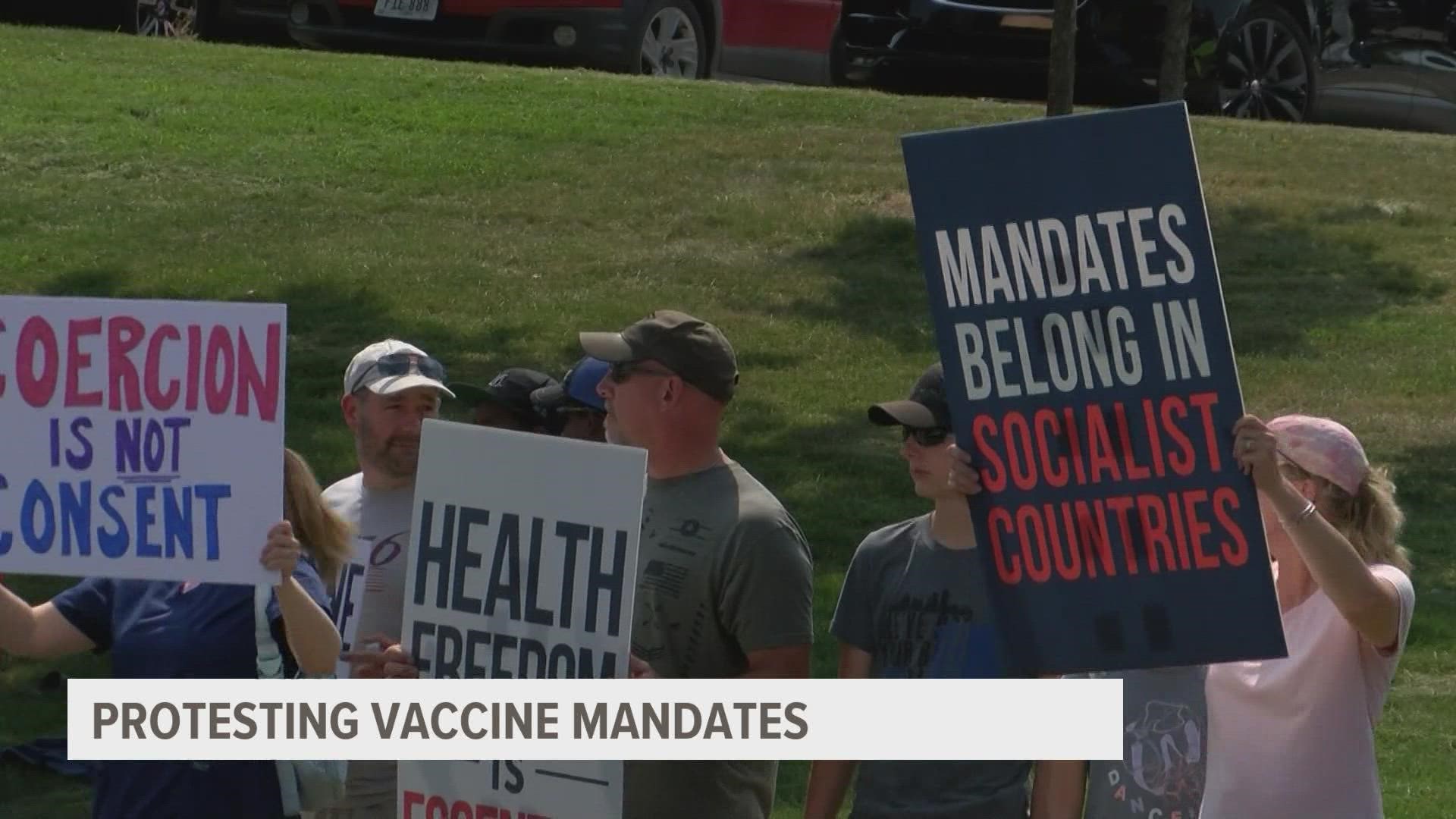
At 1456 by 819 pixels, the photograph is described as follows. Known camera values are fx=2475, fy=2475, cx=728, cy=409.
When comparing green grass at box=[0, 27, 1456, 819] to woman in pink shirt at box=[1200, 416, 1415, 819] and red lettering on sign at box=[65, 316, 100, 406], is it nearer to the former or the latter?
red lettering on sign at box=[65, 316, 100, 406]

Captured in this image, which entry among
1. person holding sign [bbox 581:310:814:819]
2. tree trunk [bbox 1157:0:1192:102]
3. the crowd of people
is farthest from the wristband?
tree trunk [bbox 1157:0:1192:102]

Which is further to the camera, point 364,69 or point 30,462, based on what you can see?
point 364,69

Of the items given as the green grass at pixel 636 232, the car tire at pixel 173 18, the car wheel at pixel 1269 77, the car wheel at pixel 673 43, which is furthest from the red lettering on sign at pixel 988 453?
the car tire at pixel 173 18

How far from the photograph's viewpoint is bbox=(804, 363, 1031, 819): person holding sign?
4.93 metres

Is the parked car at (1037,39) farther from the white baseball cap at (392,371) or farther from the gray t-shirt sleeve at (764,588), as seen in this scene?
the gray t-shirt sleeve at (764,588)

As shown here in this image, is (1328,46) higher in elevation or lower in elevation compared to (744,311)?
higher

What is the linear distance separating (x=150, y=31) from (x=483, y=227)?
16.0 feet

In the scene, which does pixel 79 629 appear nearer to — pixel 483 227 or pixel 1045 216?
pixel 1045 216

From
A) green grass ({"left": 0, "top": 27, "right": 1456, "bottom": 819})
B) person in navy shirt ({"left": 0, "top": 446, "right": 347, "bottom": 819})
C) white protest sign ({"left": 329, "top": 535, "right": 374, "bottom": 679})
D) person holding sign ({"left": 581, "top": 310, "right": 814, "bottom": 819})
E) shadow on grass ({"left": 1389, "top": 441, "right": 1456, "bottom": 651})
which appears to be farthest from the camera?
green grass ({"left": 0, "top": 27, "right": 1456, "bottom": 819})

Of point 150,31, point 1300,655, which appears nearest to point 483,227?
point 150,31

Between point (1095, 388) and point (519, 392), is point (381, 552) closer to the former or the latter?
point (519, 392)

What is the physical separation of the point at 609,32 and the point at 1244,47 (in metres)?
3.71

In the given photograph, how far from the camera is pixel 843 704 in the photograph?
4957 millimetres

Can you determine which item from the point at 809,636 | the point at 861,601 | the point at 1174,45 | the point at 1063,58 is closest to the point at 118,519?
the point at 809,636
